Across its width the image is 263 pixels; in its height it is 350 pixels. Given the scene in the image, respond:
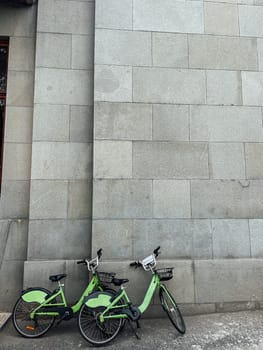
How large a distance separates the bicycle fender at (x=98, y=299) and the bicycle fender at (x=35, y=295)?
2.48 feet

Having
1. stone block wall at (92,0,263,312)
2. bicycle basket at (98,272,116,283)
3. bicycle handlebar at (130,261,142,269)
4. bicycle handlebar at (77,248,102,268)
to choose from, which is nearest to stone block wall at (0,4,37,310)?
bicycle handlebar at (77,248,102,268)

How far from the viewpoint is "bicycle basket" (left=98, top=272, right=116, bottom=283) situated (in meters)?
5.00

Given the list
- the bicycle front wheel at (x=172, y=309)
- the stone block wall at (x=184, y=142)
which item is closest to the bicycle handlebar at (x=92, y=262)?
the stone block wall at (x=184, y=142)

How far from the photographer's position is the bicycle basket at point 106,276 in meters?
5.00

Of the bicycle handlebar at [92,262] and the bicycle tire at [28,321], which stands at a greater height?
the bicycle handlebar at [92,262]

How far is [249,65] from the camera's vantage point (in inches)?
250

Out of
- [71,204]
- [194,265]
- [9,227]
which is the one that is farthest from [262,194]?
[9,227]

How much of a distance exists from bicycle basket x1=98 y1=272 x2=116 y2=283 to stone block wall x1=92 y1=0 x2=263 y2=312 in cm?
40

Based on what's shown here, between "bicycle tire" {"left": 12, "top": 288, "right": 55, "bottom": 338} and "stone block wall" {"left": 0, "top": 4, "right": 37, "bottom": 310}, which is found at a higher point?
"stone block wall" {"left": 0, "top": 4, "right": 37, "bottom": 310}

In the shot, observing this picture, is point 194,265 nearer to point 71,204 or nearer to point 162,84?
point 71,204

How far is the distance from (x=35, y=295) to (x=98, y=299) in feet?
3.54

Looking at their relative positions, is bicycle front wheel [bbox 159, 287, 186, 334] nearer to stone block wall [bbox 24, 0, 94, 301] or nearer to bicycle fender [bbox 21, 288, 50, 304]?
stone block wall [bbox 24, 0, 94, 301]

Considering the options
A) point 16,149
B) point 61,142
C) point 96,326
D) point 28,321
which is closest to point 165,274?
point 96,326

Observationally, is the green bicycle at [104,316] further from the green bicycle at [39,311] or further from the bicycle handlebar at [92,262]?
the bicycle handlebar at [92,262]
